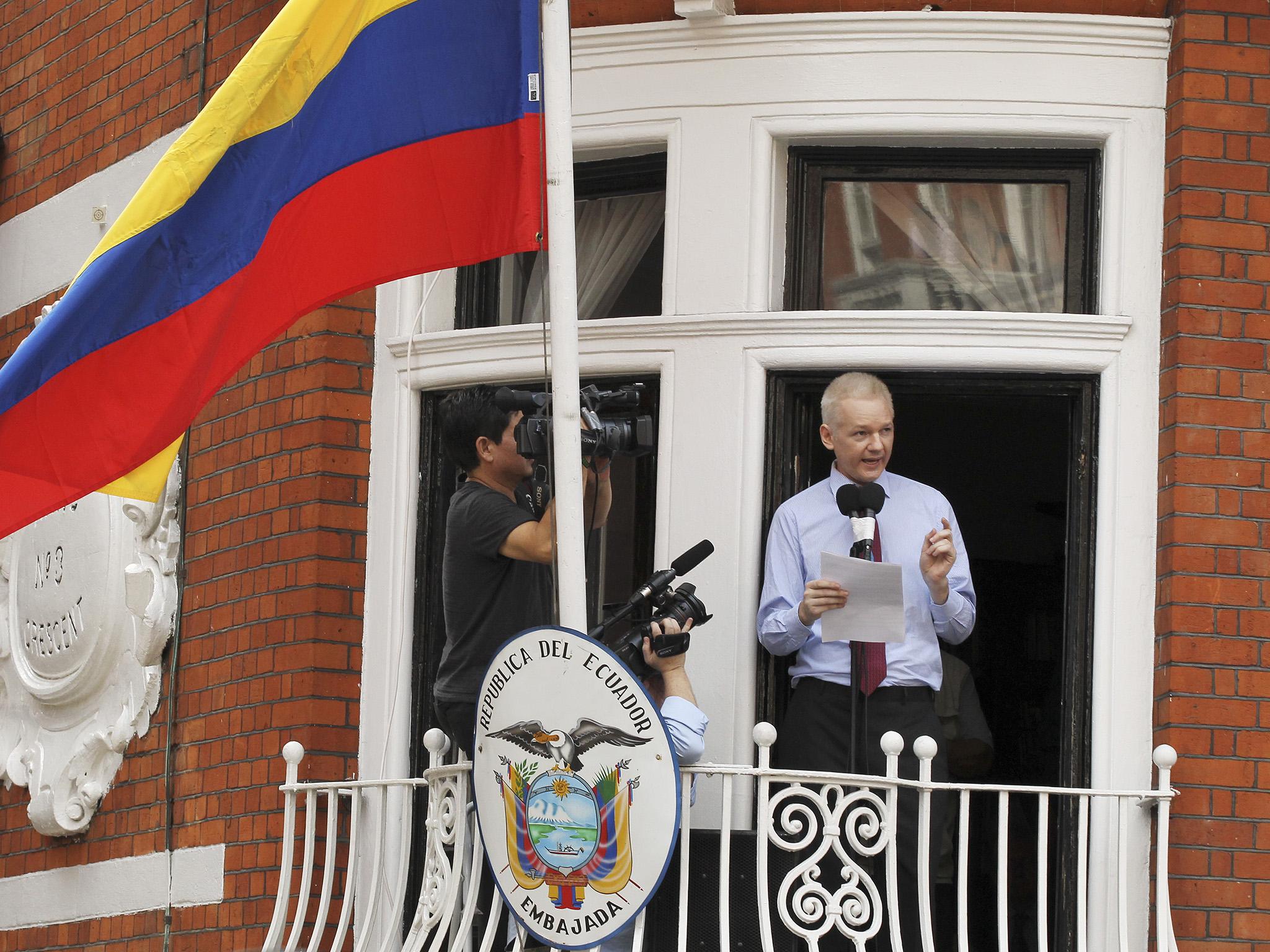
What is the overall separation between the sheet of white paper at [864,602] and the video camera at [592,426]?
25.3 inches

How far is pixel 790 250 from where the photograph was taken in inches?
289

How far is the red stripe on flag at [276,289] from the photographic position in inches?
240

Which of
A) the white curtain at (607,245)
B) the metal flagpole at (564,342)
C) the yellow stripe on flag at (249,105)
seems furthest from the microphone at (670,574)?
the yellow stripe on flag at (249,105)

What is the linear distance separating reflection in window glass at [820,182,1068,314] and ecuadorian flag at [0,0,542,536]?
1.37 meters

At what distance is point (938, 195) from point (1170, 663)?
5.70 ft

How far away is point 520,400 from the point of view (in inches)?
256

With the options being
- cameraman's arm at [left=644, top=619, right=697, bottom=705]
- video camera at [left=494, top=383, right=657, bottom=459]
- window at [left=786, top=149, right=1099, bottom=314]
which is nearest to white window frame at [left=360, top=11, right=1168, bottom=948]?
window at [left=786, top=149, right=1099, bottom=314]

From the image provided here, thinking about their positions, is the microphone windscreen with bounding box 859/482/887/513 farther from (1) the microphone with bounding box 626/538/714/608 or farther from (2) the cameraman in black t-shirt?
(2) the cameraman in black t-shirt

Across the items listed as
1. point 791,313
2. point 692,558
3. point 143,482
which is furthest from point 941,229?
point 143,482

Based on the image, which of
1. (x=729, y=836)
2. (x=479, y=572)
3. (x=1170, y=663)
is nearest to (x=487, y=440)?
(x=479, y=572)

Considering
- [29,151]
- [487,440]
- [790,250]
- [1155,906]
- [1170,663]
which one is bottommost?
[1155,906]

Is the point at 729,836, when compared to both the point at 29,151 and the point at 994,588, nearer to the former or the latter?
the point at 994,588

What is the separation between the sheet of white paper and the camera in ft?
21.0

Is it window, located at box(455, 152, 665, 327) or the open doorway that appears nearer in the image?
the open doorway
